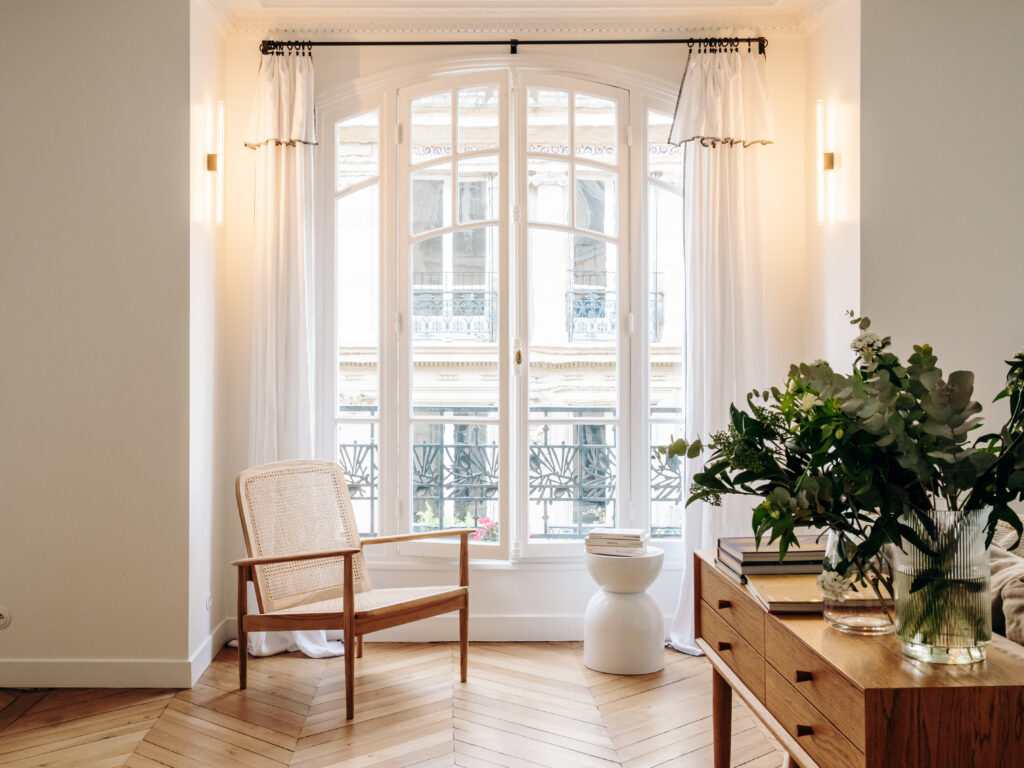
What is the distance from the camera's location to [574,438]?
3.95 metres

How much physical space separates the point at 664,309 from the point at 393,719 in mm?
2189

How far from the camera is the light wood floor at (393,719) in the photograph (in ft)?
8.85

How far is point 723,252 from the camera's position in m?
3.76

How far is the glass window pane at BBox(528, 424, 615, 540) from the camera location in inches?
155

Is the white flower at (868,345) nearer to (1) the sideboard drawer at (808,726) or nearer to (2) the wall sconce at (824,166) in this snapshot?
(1) the sideboard drawer at (808,726)

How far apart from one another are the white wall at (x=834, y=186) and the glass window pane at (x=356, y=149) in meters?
2.05

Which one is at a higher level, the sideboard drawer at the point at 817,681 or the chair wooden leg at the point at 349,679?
the sideboard drawer at the point at 817,681

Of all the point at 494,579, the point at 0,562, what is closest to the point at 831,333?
the point at 494,579

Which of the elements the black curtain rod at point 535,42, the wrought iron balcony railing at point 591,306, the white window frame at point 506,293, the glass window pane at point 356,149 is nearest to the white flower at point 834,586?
the white window frame at point 506,293

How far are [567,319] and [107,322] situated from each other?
1.99 meters

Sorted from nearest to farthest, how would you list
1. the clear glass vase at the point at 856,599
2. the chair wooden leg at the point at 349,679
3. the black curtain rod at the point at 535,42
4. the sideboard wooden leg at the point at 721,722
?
the clear glass vase at the point at 856,599
the sideboard wooden leg at the point at 721,722
the chair wooden leg at the point at 349,679
the black curtain rod at the point at 535,42

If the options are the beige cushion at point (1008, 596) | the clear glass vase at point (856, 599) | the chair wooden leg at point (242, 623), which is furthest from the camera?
the chair wooden leg at point (242, 623)

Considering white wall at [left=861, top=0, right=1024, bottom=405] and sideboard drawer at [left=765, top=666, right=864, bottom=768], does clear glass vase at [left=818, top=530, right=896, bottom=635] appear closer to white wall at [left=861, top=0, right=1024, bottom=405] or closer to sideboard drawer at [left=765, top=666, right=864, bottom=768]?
sideboard drawer at [left=765, top=666, right=864, bottom=768]

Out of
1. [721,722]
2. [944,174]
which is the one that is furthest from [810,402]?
[944,174]
